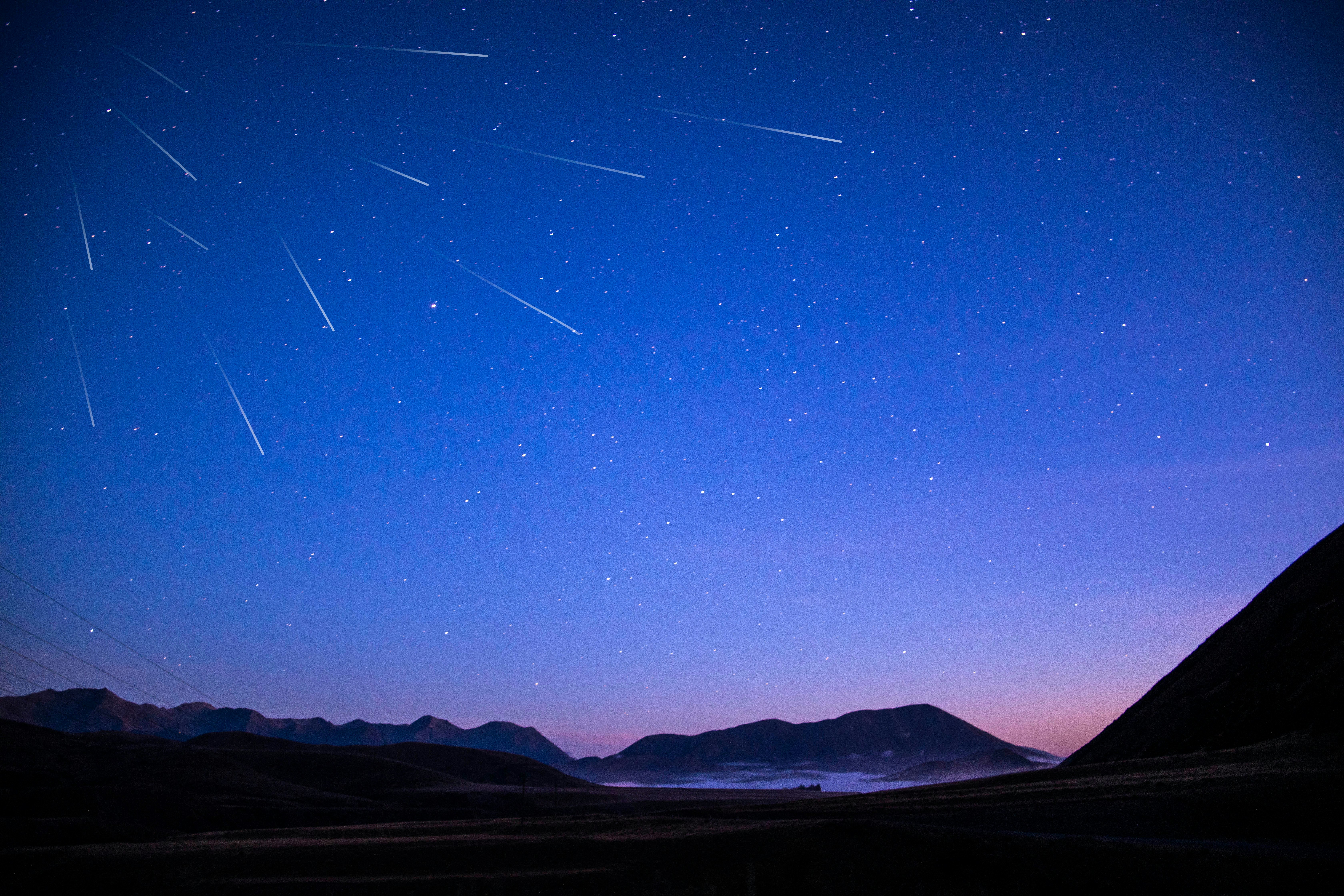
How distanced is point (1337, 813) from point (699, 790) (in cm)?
12280

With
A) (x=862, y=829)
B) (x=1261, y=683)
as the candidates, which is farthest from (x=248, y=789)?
(x=1261, y=683)

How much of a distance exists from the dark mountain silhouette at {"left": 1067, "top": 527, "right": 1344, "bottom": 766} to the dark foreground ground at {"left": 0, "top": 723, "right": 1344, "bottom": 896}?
37.3 ft

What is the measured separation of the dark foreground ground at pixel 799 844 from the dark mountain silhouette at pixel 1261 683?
1136 cm

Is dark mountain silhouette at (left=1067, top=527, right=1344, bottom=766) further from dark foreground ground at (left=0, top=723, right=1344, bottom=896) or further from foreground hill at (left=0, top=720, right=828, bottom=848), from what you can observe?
foreground hill at (left=0, top=720, right=828, bottom=848)

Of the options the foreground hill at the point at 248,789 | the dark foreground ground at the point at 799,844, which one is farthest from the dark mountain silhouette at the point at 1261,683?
the foreground hill at the point at 248,789

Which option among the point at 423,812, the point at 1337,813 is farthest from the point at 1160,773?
the point at 423,812

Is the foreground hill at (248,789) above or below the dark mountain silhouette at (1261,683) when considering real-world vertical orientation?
below

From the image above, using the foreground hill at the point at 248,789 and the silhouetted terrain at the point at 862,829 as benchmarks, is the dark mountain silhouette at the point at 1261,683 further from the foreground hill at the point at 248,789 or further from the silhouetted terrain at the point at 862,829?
the foreground hill at the point at 248,789

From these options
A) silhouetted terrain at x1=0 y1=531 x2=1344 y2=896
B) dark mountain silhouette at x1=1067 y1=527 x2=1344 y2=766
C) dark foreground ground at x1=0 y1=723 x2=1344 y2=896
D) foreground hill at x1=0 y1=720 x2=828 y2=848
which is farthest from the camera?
dark mountain silhouette at x1=1067 y1=527 x2=1344 y2=766

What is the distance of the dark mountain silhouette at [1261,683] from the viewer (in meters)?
58.9

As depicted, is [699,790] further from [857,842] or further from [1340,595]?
[857,842]

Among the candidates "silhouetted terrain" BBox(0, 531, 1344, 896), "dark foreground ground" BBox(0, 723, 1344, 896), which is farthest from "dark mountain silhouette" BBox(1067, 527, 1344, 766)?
"dark foreground ground" BBox(0, 723, 1344, 896)

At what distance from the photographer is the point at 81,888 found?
31.5 meters

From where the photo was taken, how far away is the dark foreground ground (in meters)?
25.2
